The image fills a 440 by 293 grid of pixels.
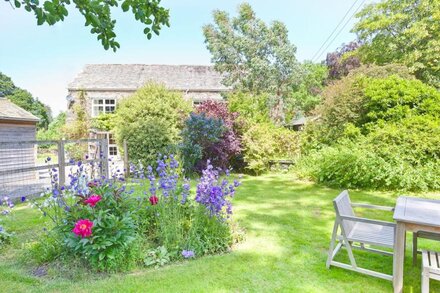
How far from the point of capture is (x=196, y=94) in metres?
20.1

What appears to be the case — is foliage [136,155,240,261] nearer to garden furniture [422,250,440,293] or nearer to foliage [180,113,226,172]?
garden furniture [422,250,440,293]

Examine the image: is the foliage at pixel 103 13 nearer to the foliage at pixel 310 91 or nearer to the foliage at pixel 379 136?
the foliage at pixel 379 136

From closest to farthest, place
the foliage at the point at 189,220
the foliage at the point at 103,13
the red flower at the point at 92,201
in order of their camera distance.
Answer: the foliage at the point at 103,13
the red flower at the point at 92,201
the foliage at the point at 189,220

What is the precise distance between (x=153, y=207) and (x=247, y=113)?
8.61m

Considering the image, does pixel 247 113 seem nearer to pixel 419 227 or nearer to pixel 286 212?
A: pixel 286 212

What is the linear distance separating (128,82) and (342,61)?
1553 cm

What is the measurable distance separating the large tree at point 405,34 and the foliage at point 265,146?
9296 millimetres

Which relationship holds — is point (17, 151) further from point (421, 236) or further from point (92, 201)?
point (421, 236)

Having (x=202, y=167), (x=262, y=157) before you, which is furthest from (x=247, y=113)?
(x=202, y=167)

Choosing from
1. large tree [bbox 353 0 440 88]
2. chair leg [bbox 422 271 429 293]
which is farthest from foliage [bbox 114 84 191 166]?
large tree [bbox 353 0 440 88]

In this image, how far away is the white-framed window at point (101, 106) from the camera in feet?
62.5

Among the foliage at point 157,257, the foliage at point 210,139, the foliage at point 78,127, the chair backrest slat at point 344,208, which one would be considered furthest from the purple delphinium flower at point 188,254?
the foliage at point 78,127

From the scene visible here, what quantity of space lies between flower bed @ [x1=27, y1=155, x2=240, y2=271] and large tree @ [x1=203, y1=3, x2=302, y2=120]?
14440 millimetres

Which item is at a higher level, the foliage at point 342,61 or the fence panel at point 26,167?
the foliage at point 342,61
